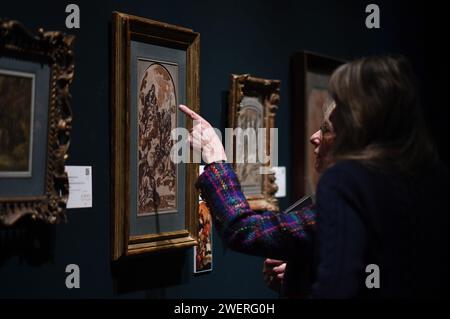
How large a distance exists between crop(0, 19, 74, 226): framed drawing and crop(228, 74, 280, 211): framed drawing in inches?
40.0

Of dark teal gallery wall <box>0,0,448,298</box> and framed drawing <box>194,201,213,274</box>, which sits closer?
dark teal gallery wall <box>0,0,448,298</box>

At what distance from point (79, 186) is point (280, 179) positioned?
138 centimetres

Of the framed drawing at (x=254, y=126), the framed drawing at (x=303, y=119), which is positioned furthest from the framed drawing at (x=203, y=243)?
the framed drawing at (x=303, y=119)

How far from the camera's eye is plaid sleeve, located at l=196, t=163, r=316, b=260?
185cm

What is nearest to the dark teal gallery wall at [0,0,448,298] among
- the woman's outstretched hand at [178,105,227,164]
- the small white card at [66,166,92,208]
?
the small white card at [66,166,92,208]

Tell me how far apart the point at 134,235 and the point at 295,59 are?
1.54 meters

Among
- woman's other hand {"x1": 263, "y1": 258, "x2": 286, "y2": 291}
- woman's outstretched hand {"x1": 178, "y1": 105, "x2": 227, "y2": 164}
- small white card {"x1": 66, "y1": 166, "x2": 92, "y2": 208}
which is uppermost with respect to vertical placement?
woman's outstretched hand {"x1": 178, "y1": 105, "x2": 227, "y2": 164}

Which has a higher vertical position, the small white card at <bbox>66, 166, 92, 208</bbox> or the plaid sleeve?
the small white card at <bbox>66, 166, 92, 208</bbox>

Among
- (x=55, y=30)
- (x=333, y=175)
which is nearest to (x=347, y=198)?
(x=333, y=175)

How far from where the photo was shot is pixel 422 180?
5.15 feet

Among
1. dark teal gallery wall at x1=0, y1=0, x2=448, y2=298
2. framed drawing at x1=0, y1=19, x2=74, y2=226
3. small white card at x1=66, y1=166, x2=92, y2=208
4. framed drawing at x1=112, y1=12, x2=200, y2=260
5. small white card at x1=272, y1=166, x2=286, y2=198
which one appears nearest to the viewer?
framed drawing at x1=0, y1=19, x2=74, y2=226

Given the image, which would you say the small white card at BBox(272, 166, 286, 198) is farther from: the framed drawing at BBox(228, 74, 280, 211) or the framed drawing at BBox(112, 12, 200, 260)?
the framed drawing at BBox(112, 12, 200, 260)

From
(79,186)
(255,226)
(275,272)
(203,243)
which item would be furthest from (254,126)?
(255,226)

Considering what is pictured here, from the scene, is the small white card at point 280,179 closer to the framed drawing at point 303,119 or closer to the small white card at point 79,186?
the framed drawing at point 303,119
